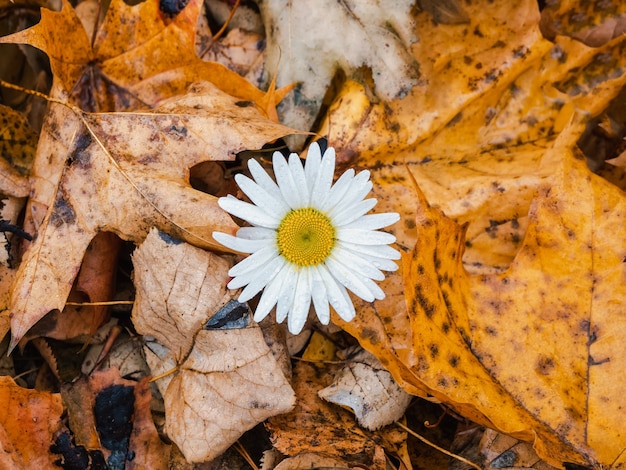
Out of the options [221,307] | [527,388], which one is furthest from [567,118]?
[221,307]

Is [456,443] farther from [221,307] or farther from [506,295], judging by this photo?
[221,307]

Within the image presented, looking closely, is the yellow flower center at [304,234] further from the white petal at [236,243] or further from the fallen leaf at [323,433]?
the fallen leaf at [323,433]

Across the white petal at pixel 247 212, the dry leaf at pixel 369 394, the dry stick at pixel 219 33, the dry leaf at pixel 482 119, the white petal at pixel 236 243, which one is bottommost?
the dry leaf at pixel 369 394

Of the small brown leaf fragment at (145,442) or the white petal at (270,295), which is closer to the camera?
the white petal at (270,295)

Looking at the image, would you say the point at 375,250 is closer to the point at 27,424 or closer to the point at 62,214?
the point at 62,214

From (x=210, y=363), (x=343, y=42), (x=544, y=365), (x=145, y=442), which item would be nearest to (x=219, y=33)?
(x=343, y=42)

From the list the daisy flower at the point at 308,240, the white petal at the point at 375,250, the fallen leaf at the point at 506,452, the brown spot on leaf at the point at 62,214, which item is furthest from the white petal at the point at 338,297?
the brown spot on leaf at the point at 62,214
